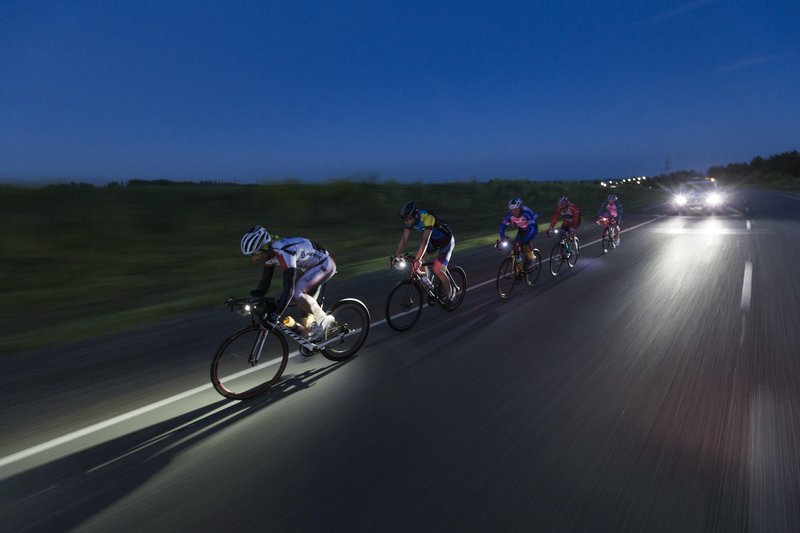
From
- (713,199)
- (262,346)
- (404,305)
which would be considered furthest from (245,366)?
(713,199)

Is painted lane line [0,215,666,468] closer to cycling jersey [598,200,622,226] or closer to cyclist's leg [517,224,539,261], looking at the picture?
cyclist's leg [517,224,539,261]

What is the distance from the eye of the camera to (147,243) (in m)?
15.8

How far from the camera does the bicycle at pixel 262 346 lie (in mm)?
4859

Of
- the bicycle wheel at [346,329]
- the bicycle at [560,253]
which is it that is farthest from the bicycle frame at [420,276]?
the bicycle at [560,253]

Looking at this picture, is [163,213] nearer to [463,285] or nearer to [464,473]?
[463,285]

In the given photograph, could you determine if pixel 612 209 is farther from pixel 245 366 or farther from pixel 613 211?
pixel 245 366

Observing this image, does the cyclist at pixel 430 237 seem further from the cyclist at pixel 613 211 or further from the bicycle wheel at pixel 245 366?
the cyclist at pixel 613 211

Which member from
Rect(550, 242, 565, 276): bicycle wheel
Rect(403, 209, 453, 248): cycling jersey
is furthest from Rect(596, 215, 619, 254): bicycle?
Rect(403, 209, 453, 248): cycling jersey

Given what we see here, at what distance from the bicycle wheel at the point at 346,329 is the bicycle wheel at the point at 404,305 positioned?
0.79 m

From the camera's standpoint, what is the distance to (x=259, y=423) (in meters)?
4.30

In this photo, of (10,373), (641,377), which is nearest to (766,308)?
(641,377)

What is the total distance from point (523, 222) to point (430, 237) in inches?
102

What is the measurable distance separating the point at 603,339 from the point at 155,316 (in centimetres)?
712

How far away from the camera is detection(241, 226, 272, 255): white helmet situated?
4684 millimetres
